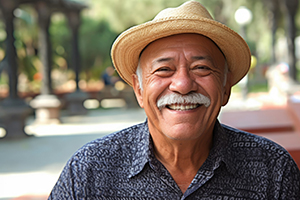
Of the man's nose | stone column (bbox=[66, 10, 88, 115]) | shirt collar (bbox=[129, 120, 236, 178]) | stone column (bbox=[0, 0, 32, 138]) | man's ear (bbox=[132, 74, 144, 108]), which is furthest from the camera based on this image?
stone column (bbox=[66, 10, 88, 115])

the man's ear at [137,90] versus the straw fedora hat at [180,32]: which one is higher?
the straw fedora hat at [180,32]

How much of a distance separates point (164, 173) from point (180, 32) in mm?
653

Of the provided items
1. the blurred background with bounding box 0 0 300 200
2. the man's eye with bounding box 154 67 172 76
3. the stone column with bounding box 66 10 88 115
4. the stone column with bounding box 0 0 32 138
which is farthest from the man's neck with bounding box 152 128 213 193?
the stone column with bounding box 66 10 88 115

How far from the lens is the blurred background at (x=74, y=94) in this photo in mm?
5555

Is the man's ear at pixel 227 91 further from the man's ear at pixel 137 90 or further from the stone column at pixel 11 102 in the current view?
the stone column at pixel 11 102

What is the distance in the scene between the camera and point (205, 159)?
6.24 ft

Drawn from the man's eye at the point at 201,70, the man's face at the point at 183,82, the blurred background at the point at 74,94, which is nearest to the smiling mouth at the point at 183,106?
the man's face at the point at 183,82

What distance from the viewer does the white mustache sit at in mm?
1697

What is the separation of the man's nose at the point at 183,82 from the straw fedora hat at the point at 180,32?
0.64ft

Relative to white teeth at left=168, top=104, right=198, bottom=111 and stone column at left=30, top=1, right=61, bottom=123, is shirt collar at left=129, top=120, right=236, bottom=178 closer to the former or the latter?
white teeth at left=168, top=104, right=198, bottom=111

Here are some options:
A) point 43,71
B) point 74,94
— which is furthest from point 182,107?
point 74,94

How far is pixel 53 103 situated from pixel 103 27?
1300 centimetres

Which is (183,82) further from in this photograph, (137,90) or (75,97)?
(75,97)

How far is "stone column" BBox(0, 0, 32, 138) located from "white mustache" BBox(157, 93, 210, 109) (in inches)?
327
